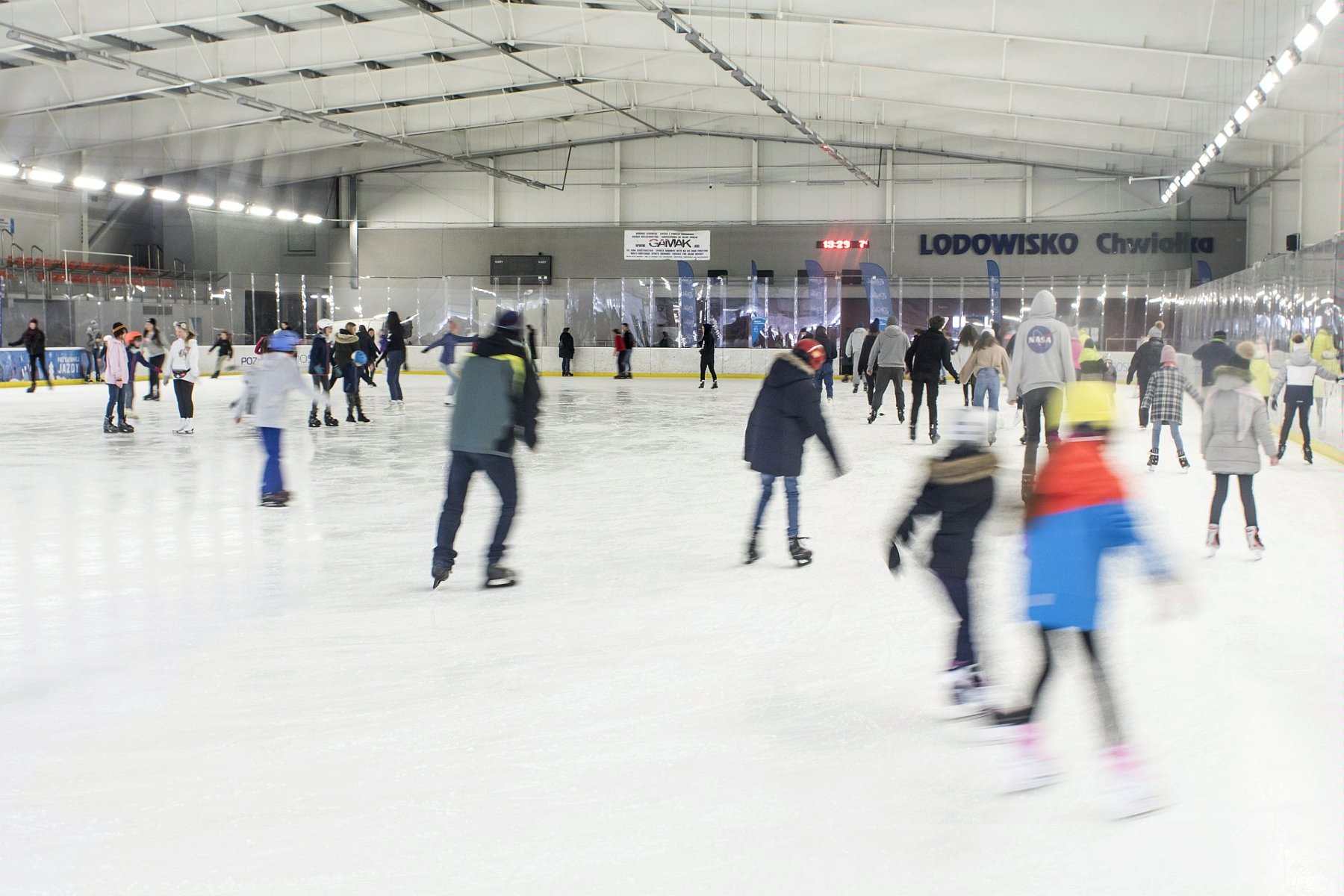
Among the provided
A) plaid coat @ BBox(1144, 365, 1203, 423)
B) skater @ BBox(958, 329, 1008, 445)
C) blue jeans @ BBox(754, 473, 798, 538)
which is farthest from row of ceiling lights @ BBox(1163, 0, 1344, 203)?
blue jeans @ BBox(754, 473, 798, 538)

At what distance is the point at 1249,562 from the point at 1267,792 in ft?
10.3

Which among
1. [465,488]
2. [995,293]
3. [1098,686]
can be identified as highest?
[995,293]

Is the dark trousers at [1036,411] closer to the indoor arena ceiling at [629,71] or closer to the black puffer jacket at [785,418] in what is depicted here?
the black puffer jacket at [785,418]

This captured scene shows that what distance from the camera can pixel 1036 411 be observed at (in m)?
7.58

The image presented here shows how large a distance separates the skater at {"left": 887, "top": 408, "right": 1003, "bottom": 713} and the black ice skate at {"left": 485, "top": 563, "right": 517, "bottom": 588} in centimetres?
220

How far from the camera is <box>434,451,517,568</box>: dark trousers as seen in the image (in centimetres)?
499

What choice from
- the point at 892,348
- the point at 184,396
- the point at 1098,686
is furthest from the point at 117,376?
the point at 1098,686

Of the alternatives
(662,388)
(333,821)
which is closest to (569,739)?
(333,821)

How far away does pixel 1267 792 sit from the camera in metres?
2.94

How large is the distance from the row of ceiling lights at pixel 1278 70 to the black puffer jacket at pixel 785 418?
7.53 meters

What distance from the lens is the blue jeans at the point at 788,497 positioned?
5.64m

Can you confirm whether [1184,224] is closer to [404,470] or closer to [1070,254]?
[1070,254]

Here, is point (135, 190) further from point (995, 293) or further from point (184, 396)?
point (995, 293)

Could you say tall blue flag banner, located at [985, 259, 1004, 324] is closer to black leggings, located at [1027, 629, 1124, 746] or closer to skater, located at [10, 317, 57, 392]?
skater, located at [10, 317, 57, 392]
